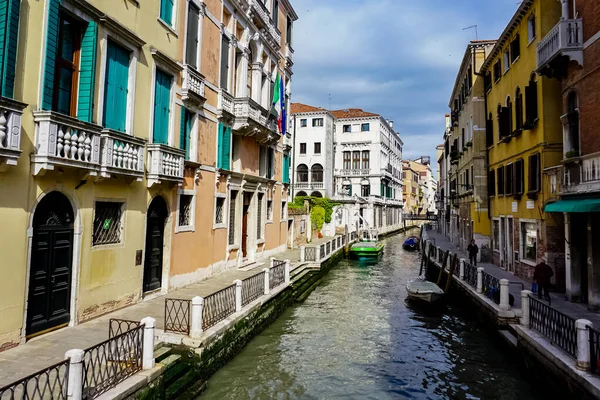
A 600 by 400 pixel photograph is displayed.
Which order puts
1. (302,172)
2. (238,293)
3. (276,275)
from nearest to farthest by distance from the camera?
(238,293) < (276,275) < (302,172)

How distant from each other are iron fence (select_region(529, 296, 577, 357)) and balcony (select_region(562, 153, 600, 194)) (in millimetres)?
3273

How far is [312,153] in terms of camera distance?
152 feet

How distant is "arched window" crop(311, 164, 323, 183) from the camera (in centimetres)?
4609

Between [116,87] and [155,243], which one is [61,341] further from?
[116,87]

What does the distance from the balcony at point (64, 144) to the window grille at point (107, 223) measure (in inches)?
45.7

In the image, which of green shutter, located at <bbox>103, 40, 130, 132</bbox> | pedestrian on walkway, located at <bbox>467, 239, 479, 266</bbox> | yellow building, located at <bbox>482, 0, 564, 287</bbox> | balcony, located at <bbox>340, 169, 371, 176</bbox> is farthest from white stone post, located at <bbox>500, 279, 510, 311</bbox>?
balcony, located at <bbox>340, 169, 371, 176</bbox>

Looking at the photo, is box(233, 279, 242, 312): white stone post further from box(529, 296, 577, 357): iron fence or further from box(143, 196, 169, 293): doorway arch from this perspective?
box(529, 296, 577, 357): iron fence

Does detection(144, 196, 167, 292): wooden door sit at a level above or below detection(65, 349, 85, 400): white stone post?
above

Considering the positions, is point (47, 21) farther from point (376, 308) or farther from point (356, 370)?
point (376, 308)

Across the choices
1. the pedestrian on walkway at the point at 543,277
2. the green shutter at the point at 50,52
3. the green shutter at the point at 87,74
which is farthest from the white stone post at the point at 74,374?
the pedestrian on walkway at the point at 543,277

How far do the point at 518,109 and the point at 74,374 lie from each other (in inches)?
632

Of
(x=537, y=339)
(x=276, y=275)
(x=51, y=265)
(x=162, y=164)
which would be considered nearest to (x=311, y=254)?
(x=276, y=275)

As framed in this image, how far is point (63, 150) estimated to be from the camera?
684cm

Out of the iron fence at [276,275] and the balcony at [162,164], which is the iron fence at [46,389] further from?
the iron fence at [276,275]
